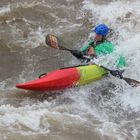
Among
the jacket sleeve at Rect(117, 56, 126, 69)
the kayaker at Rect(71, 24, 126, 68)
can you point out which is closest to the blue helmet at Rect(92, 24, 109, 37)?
the kayaker at Rect(71, 24, 126, 68)

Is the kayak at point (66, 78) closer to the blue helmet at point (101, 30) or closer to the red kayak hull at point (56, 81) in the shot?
the red kayak hull at point (56, 81)

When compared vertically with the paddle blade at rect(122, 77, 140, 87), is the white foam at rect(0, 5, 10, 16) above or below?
above

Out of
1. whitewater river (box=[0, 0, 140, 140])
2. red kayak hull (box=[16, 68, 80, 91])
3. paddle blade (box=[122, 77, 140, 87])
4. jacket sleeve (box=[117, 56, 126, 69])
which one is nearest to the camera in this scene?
whitewater river (box=[0, 0, 140, 140])

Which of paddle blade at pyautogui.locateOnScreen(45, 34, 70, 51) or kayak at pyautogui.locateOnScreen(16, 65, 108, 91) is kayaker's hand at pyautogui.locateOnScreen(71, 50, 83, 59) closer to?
paddle blade at pyautogui.locateOnScreen(45, 34, 70, 51)

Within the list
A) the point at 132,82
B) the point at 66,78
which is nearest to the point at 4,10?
the point at 66,78

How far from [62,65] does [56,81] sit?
42.3 inches

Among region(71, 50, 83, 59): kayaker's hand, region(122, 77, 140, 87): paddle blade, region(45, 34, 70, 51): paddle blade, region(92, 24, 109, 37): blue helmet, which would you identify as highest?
region(92, 24, 109, 37): blue helmet

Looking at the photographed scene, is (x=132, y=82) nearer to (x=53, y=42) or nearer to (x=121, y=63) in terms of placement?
(x=121, y=63)

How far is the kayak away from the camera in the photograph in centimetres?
669

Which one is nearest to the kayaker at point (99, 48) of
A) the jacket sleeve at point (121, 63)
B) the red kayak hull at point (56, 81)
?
the jacket sleeve at point (121, 63)

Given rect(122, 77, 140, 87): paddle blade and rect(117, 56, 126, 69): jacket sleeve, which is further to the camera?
rect(117, 56, 126, 69): jacket sleeve

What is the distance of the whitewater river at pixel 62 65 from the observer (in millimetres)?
6117

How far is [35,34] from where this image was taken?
8570 millimetres

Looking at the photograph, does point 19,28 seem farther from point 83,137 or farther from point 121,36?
point 83,137
